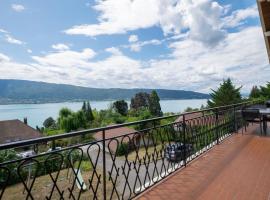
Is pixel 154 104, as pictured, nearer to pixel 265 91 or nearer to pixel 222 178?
pixel 265 91

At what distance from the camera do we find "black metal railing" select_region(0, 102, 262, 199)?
1810 millimetres

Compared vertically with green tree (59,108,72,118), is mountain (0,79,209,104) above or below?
above

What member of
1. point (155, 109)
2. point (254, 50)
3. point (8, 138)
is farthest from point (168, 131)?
point (155, 109)

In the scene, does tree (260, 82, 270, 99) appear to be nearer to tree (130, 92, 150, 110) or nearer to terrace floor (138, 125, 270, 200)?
terrace floor (138, 125, 270, 200)

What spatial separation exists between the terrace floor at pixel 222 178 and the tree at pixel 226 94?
2561 cm

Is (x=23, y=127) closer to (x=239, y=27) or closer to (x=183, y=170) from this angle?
(x=239, y=27)

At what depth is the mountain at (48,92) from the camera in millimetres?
103438

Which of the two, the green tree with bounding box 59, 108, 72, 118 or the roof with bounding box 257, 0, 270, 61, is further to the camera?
the green tree with bounding box 59, 108, 72, 118

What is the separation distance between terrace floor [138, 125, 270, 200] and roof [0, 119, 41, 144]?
3769 cm

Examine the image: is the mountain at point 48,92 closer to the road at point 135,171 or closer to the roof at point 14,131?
the roof at point 14,131

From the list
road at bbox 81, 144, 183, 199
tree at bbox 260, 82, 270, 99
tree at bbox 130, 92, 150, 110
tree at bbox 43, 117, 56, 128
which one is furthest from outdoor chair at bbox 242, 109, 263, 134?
tree at bbox 43, 117, 56, 128

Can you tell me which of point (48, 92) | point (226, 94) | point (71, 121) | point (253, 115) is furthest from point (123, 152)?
point (48, 92)

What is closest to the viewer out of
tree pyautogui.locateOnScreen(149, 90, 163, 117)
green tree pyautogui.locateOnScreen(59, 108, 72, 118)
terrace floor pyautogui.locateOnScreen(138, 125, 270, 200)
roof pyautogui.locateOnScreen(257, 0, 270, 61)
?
terrace floor pyautogui.locateOnScreen(138, 125, 270, 200)

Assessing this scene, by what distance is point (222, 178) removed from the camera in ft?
10.7
